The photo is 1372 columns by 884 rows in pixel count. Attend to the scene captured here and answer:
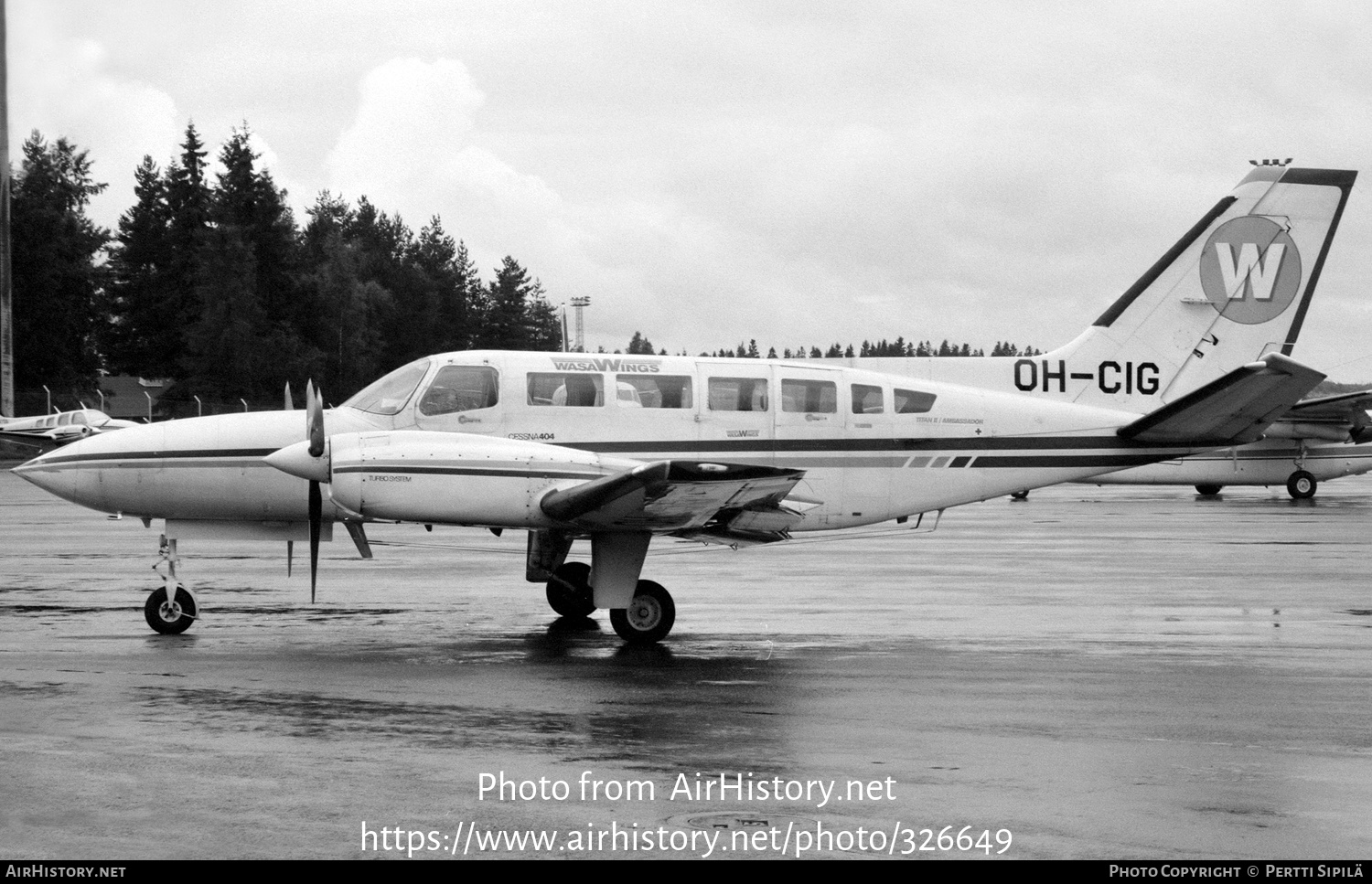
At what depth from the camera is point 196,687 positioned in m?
9.69

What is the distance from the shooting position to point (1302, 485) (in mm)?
34156

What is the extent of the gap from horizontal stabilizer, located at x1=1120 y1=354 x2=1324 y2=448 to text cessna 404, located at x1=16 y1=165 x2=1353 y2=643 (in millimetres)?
27

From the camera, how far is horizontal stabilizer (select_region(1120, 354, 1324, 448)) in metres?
12.9

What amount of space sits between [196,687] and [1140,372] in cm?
1068

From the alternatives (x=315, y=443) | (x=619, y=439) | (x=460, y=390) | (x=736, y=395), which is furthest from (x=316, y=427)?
(x=736, y=395)

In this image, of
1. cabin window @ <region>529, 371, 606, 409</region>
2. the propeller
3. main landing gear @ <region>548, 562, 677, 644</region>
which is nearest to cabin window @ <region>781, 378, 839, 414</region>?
cabin window @ <region>529, 371, 606, 409</region>

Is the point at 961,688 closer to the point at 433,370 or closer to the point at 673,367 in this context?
the point at 673,367

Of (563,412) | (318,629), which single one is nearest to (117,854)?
(318,629)

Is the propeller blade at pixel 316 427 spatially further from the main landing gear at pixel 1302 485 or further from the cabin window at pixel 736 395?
the main landing gear at pixel 1302 485

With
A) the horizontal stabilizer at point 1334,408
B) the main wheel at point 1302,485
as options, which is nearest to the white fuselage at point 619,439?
the horizontal stabilizer at point 1334,408

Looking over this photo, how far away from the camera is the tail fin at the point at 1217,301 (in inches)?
601

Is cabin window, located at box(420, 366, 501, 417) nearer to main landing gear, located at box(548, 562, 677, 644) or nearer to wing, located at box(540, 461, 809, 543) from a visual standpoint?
wing, located at box(540, 461, 809, 543)

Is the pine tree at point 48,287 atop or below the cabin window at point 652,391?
atop

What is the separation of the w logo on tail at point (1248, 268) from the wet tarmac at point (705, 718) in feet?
11.0
